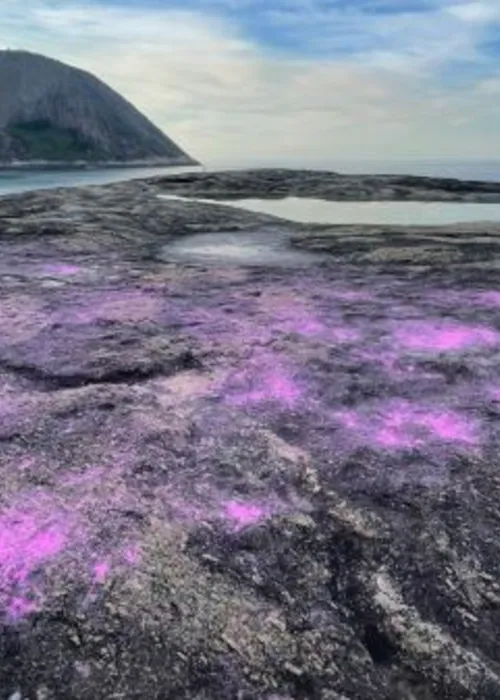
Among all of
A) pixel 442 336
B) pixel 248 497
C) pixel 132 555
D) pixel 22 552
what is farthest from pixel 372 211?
pixel 22 552

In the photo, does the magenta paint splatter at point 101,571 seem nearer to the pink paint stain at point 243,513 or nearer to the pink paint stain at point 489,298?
the pink paint stain at point 243,513

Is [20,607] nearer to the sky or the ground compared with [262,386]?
nearer to the ground

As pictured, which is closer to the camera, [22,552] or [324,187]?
[22,552]

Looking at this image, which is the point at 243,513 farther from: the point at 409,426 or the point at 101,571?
the point at 409,426

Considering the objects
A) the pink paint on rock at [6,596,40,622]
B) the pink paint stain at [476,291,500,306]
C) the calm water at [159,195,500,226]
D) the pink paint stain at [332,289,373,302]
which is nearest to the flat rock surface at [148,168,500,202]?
the calm water at [159,195,500,226]

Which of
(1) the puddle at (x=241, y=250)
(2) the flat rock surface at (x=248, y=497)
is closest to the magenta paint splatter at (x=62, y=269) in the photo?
(2) the flat rock surface at (x=248, y=497)

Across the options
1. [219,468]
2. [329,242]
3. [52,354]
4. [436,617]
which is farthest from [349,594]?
[329,242]
